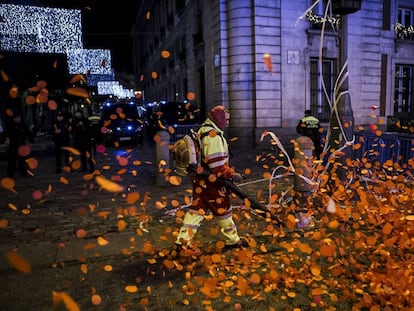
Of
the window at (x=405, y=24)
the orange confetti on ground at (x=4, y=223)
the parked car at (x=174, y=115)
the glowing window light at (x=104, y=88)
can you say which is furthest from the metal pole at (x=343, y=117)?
the glowing window light at (x=104, y=88)

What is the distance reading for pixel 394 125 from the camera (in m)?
18.3

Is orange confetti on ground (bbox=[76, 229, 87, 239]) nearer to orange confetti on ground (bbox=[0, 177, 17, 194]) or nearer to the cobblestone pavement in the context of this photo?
the cobblestone pavement

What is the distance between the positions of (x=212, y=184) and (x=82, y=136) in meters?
7.22

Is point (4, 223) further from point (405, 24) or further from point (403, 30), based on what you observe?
point (405, 24)

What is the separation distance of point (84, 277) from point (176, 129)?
42.9ft

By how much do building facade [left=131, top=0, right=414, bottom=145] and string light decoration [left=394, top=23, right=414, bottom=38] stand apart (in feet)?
0.17

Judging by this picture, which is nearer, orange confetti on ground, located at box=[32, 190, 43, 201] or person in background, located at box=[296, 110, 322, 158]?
orange confetti on ground, located at box=[32, 190, 43, 201]

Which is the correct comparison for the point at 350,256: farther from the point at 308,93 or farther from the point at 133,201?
the point at 308,93

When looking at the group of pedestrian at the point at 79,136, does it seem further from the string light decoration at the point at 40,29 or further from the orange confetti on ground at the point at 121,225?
the orange confetti on ground at the point at 121,225

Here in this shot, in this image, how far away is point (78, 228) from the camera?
5.95 meters

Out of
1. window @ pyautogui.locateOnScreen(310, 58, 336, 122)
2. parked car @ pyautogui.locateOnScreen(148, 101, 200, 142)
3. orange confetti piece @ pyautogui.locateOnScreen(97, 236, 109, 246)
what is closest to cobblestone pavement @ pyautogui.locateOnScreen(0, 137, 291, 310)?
orange confetti piece @ pyautogui.locateOnScreen(97, 236, 109, 246)

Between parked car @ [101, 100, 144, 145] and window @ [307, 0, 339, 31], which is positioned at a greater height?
window @ [307, 0, 339, 31]

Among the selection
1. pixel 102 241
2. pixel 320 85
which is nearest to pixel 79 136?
pixel 102 241

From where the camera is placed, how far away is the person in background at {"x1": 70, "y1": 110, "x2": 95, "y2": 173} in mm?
10461
